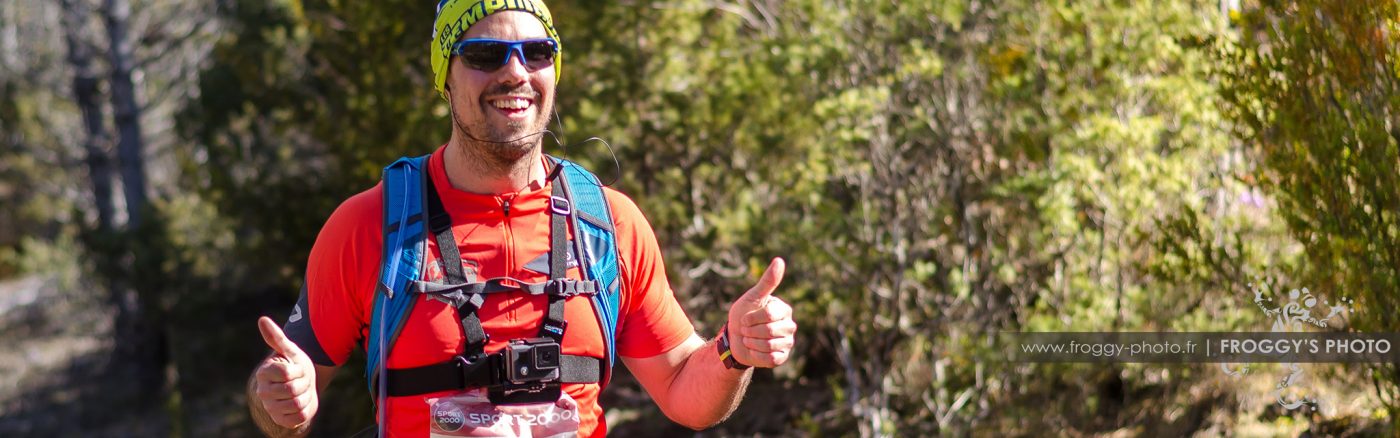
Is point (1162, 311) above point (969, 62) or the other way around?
the other way around

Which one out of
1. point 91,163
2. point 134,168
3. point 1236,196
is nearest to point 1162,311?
point 1236,196

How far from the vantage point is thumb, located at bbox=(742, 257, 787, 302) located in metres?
2.50

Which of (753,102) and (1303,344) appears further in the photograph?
(753,102)

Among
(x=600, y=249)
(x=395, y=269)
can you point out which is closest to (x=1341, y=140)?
(x=600, y=249)

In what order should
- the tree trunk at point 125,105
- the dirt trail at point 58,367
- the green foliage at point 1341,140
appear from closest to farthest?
the green foliage at point 1341,140 → the dirt trail at point 58,367 → the tree trunk at point 125,105

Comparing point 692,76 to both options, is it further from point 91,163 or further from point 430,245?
point 91,163

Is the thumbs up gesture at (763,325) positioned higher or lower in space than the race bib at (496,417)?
higher

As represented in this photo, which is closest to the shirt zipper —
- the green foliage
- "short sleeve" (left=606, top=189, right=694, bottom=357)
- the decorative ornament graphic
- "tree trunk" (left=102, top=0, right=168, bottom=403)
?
"short sleeve" (left=606, top=189, right=694, bottom=357)

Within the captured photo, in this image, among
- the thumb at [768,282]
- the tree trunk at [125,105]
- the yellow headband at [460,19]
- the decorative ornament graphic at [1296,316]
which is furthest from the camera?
the tree trunk at [125,105]

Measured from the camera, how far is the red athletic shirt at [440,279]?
267 cm

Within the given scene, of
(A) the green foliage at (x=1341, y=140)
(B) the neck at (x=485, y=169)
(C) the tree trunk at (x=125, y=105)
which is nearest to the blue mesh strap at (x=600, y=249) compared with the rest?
(B) the neck at (x=485, y=169)

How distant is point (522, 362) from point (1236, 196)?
4.17 meters

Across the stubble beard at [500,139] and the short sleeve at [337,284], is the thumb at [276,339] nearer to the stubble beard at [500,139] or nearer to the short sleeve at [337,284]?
the short sleeve at [337,284]

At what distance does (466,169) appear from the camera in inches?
110
